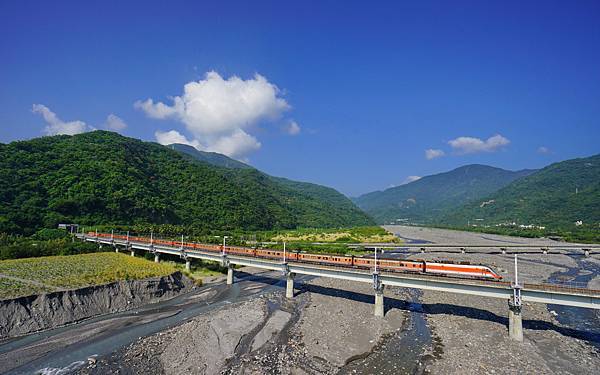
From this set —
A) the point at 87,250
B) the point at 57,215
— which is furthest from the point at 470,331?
the point at 57,215

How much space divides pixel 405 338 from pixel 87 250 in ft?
201

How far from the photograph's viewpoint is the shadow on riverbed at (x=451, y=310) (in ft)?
95.7

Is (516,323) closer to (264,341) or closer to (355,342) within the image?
(355,342)

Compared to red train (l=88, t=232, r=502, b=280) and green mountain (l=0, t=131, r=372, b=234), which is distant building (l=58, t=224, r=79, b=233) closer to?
green mountain (l=0, t=131, r=372, b=234)

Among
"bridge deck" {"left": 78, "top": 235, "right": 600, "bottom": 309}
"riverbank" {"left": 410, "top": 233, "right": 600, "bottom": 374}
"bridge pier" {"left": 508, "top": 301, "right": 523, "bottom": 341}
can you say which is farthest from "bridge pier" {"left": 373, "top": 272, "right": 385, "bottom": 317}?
"bridge pier" {"left": 508, "top": 301, "right": 523, "bottom": 341}

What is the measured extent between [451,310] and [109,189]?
331ft

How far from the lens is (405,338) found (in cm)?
2756

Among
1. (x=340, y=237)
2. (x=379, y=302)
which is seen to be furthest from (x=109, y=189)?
(x=379, y=302)

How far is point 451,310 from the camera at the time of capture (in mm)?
35406

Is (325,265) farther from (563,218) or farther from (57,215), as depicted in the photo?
(563,218)

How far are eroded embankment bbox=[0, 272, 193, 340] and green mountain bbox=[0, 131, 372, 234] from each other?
50595mm

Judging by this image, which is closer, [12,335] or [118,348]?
[118,348]

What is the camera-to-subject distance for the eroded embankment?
2823 cm

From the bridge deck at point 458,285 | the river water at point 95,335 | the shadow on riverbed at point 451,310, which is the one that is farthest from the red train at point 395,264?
the river water at point 95,335
